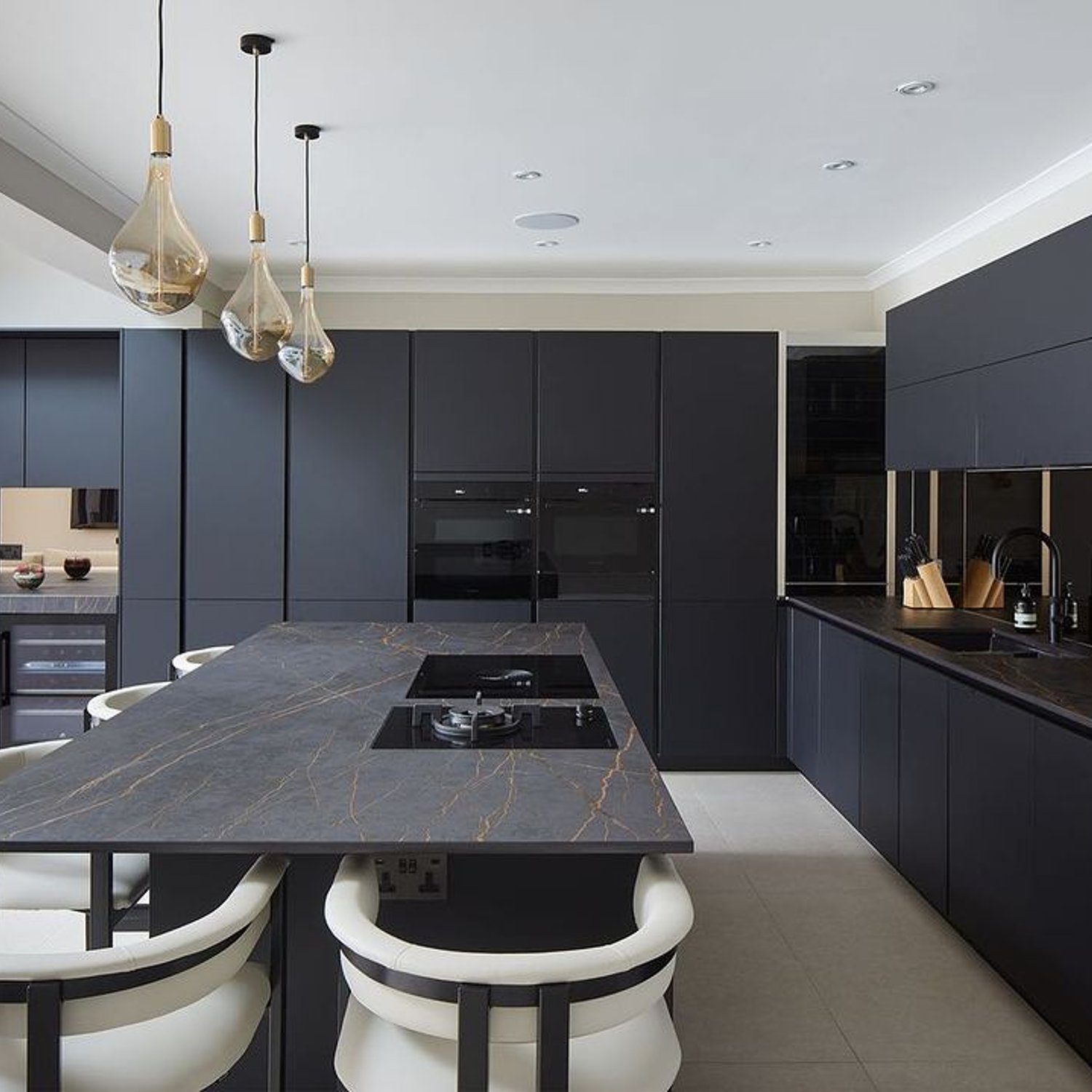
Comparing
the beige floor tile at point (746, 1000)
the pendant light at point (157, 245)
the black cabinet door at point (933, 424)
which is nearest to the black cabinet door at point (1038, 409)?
the black cabinet door at point (933, 424)

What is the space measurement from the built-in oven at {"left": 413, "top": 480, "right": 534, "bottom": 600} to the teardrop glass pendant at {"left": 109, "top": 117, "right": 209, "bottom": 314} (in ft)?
10.8

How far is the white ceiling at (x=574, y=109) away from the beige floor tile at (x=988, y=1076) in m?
2.57

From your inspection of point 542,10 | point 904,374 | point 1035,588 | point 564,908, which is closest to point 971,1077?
point 564,908

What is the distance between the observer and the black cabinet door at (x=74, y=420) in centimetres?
580

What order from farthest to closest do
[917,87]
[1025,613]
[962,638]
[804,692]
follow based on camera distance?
[804,692] < [962,638] < [1025,613] < [917,87]

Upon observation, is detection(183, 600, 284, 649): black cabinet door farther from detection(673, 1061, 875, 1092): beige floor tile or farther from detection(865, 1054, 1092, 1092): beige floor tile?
detection(865, 1054, 1092, 1092): beige floor tile

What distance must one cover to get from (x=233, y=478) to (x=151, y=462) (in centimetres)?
40

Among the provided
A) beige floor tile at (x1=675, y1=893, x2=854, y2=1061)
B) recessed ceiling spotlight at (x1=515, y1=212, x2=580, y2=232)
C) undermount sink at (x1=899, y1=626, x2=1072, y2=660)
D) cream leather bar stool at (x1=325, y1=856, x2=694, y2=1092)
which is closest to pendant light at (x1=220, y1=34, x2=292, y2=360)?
cream leather bar stool at (x1=325, y1=856, x2=694, y2=1092)

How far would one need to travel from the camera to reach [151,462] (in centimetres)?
544

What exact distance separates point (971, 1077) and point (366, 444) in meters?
3.87

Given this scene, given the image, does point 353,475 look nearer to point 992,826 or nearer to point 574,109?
point 574,109

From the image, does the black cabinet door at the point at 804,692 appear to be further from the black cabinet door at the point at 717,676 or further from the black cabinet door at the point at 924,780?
the black cabinet door at the point at 924,780

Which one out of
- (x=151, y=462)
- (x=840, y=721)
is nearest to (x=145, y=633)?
(x=151, y=462)

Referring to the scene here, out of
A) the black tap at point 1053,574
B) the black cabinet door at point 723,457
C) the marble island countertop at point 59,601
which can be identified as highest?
the black cabinet door at point 723,457
